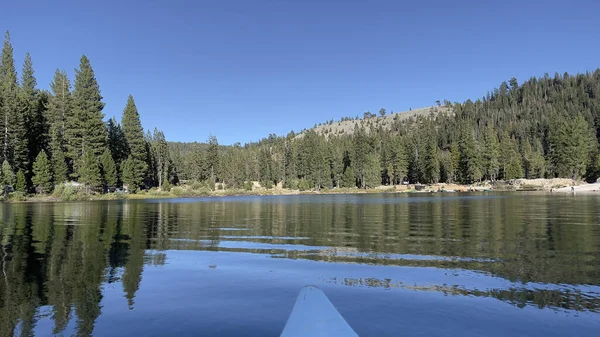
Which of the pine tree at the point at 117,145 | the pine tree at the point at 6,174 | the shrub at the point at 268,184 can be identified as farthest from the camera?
the shrub at the point at 268,184

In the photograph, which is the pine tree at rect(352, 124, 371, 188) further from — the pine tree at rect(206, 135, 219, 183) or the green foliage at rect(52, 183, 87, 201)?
the green foliage at rect(52, 183, 87, 201)

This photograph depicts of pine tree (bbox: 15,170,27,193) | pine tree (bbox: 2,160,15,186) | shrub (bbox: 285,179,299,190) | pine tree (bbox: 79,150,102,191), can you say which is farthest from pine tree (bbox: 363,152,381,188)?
pine tree (bbox: 2,160,15,186)

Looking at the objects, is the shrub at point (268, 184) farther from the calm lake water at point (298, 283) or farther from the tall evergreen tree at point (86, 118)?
the calm lake water at point (298, 283)

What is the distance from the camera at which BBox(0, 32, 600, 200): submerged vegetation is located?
71.7 metres

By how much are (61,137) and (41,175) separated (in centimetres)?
1466

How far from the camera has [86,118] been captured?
80188 millimetres

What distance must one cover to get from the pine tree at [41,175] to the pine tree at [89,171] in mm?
5343

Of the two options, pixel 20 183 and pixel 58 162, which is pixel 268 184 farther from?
pixel 20 183

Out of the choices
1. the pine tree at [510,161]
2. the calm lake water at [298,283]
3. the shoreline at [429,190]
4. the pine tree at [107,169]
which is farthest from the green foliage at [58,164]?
the pine tree at [510,161]

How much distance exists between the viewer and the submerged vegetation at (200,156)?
235 feet

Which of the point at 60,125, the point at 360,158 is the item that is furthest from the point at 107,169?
the point at 360,158

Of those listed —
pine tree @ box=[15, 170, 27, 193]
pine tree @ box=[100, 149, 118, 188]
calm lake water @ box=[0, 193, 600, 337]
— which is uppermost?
pine tree @ box=[100, 149, 118, 188]

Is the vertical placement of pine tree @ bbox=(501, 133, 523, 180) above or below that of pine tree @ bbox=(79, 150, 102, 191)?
above

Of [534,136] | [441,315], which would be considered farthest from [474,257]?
[534,136]
